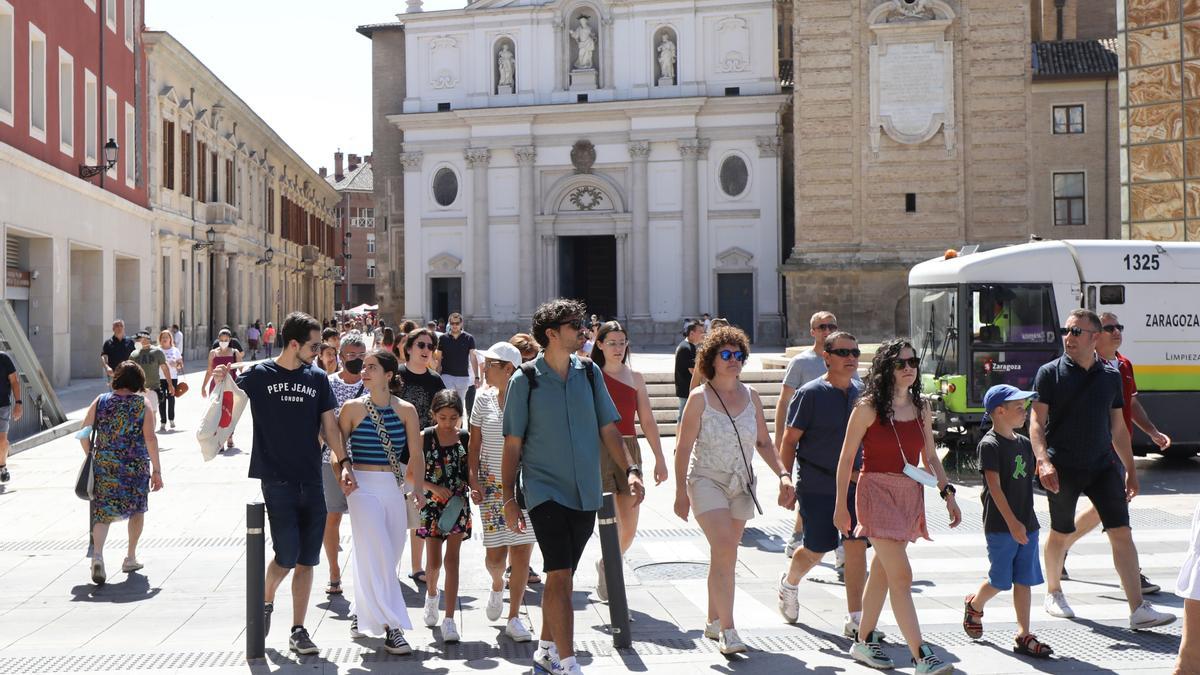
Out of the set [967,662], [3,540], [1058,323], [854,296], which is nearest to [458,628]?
[967,662]

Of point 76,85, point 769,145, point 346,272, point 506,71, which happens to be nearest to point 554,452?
point 76,85

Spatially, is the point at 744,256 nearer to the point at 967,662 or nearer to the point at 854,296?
the point at 854,296

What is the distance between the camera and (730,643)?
684 centimetres

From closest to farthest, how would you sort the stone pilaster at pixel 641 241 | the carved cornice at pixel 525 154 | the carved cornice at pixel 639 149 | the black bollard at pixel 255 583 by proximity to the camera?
the black bollard at pixel 255 583 → the carved cornice at pixel 639 149 → the stone pilaster at pixel 641 241 → the carved cornice at pixel 525 154

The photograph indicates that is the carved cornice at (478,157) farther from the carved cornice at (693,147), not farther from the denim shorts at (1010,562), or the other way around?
the denim shorts at (1010,562)

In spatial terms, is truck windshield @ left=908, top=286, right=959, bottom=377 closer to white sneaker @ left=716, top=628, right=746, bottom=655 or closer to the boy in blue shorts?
the boy in blue shorts

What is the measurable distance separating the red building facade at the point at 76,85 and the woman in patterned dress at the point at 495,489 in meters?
18.1

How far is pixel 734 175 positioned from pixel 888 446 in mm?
39960

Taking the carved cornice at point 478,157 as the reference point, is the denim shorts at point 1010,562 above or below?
below

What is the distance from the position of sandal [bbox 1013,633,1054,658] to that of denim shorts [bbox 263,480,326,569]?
3948 mm

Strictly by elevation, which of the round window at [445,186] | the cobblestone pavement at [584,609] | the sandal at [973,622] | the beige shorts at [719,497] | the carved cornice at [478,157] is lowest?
Answer: the cobblestone pavement at [584,609]

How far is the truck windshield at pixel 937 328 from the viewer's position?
16.3m

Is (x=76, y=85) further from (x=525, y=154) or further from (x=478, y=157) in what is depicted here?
(x=525, y=154)

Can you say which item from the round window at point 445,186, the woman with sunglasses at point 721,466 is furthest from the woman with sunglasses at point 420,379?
the round window at point 445,186
